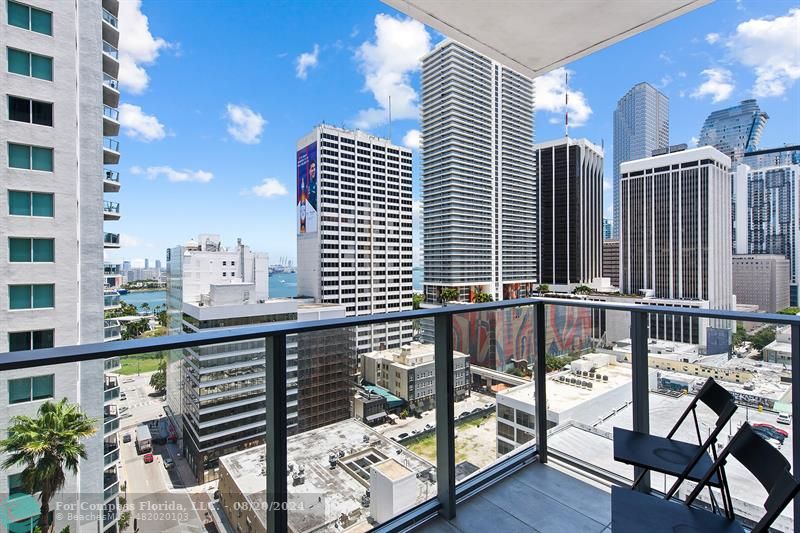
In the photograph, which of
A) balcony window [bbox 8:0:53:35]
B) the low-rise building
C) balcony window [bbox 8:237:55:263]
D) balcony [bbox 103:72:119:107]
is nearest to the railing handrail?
balcony window [bbox 8:237:55:263]

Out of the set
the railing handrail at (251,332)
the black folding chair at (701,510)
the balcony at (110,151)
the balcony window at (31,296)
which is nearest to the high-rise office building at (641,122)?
the balcony at (110,151)

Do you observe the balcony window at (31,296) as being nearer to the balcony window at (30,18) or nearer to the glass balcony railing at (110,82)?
the balcony window at (30,18)

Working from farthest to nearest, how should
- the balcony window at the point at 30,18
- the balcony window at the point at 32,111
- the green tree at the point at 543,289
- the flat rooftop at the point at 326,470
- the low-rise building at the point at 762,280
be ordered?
the green tree at the point at 543,289 → the low-rise building at the point at 762,280 → the balcony window at the point at 32,111 → the balcony window at the point at 30,18 → the flat rooftop at the point at 326,470

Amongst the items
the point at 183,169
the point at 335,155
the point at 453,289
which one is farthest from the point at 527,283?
the point at 183,169

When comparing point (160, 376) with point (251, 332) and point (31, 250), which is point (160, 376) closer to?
point (251, 332)

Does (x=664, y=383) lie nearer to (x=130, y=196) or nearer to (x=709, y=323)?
(x=709, y=323)

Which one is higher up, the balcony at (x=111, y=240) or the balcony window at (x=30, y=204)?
the balcony window at (x=30, y=204)
